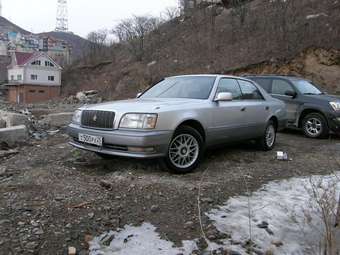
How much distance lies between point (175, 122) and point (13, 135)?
405 centimetres

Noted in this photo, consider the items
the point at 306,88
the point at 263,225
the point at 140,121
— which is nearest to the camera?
the point at 263,225

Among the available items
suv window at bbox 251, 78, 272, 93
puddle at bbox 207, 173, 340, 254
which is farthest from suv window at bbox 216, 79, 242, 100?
suv window at bbox 251, 78, 272, 93

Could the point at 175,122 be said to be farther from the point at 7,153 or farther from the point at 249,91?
the point at 7,153

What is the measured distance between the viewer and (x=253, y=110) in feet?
21.5

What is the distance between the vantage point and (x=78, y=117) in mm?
5484

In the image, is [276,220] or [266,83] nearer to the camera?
[276,220]

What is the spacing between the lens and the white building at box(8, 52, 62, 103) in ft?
159

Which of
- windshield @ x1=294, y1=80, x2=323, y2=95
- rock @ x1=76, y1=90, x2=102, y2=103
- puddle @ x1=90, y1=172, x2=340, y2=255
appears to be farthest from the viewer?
rock @ x1=76, y1=90, x2=102, y2=103

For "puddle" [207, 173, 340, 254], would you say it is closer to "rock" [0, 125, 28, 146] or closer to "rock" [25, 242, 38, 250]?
"rock" [25, 242, 38, 250]

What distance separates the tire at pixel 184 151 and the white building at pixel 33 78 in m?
45.0

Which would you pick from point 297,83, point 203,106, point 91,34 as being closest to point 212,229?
point 203,106

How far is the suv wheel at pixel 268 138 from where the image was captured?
7.00m

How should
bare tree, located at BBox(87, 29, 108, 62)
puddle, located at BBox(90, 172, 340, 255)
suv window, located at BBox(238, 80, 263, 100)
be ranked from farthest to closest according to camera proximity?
1. bare tree, located at BBox(87, 29, 108, 62)
2. suv window, located at BBox(238, 80, 263, 100)
3. puddle, located at BBox(90, 172, 340, 255)

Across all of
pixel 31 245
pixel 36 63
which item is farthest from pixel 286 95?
pixel 36 63
